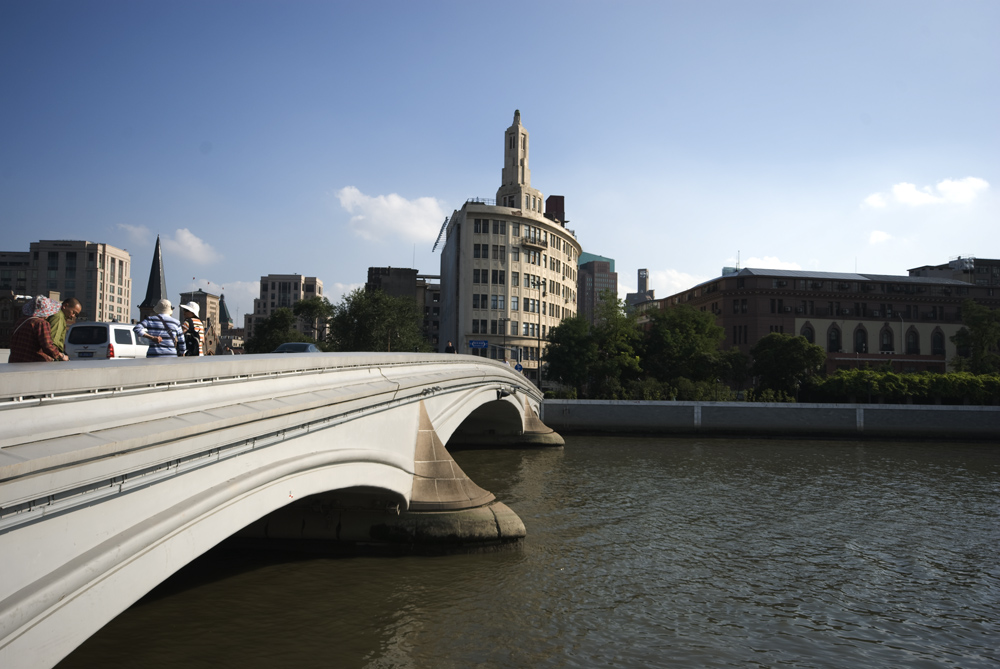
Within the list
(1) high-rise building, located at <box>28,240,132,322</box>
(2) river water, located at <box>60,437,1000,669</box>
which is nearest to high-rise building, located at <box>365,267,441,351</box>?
(1) high-rise building, located at <box>28,240,132,322</box>

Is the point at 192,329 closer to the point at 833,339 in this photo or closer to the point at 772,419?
the point at 772,419

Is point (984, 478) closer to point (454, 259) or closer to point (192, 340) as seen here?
point (192, 340)

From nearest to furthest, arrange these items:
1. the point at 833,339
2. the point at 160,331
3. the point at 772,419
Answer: the point at 160,331, the point at 772,419, the point at 833,339

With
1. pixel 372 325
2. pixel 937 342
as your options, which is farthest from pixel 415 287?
pixel 937 342

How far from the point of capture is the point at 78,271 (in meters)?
127

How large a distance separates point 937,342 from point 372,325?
250 ft

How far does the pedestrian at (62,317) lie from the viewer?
29.8 feet

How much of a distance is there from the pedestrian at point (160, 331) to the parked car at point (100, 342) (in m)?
6.42

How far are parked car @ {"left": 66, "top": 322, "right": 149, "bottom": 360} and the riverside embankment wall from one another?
1341 inches

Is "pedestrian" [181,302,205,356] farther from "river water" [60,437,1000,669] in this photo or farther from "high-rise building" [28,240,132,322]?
"high-rise building" [28,240,132,322]

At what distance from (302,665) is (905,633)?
980 cm

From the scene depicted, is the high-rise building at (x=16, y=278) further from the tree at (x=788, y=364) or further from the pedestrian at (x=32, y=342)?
the pedestrian at (x=32, y=342)

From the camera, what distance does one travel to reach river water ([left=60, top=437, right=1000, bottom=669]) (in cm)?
1022

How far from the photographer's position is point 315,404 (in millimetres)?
9250
